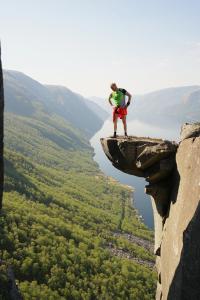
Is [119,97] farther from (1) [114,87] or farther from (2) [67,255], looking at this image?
(2) [67,255]

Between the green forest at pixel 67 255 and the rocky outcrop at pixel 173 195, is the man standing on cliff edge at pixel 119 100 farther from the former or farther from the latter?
the green forest at pixel 67 255

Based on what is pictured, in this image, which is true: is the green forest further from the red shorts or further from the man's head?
the man's head

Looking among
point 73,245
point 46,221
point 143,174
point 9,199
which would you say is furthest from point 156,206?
point 9,199

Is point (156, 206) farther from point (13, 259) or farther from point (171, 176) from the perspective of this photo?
point (13, 259)

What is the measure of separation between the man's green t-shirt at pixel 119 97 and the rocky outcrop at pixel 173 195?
7.50 ft

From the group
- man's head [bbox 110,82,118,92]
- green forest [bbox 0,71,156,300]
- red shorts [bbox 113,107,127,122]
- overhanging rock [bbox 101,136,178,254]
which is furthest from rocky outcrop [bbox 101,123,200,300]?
green forest [bbox 0,71,156,300]

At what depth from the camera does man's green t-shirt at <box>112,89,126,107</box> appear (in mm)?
22641

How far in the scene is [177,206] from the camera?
18859 millimetres

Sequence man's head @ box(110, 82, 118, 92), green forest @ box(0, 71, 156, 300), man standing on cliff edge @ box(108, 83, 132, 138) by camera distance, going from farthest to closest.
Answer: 1. green forest @ box(0, 71, 156, 300)
2. man standing on cliff edge @ box(108, 83, 132, 138)
3. man's head @ box(110, 82, 118, 92)

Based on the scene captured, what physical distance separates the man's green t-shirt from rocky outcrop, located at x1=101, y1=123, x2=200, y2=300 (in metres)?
2.29

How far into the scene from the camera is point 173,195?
1998cm

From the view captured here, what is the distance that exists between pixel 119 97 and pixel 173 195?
6.71m

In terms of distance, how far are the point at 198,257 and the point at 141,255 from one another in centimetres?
15539

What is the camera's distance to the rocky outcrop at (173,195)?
52.4ft
